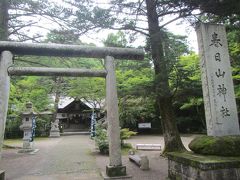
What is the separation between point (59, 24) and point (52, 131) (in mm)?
20061

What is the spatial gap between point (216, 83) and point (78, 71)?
4518 mm

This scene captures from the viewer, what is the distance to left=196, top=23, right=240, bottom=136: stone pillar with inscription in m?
6.36

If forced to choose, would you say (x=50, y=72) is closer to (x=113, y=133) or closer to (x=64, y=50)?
(x=64, y=50)

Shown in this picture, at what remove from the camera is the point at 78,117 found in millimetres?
38656

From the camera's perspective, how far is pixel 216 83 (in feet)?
21.5

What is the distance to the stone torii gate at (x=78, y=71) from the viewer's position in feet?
26.0

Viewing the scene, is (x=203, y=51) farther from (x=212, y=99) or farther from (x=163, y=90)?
(x=163, y=90)

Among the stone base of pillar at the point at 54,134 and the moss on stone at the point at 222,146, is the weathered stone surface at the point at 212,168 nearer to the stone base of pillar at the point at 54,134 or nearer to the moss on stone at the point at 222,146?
the moss on stone at the point at 222,146

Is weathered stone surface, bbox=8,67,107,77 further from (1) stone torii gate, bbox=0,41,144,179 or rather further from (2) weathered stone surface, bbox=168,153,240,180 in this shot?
(2) weathered stone surface, bbox=168,153,240,180

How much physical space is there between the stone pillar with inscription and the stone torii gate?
2.70 meters

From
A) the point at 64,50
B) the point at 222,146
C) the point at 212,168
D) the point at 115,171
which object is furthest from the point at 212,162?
the point at 64,50

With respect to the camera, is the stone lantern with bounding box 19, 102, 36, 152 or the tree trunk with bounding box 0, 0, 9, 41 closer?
the tree trunk with bounding box 0, 0, 9, 41

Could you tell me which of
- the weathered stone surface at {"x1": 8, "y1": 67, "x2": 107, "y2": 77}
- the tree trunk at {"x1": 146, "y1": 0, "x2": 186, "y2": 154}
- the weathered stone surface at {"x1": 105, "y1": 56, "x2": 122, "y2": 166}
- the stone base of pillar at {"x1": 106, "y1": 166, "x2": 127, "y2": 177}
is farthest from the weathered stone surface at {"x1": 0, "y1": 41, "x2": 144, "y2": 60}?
the stone base of pillar at {"x1": 106, "y1": 166, "x2": 127, "y2": 177}

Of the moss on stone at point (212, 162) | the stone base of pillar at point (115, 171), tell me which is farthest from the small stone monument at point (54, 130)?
the moss on stone at point (212, 162)
